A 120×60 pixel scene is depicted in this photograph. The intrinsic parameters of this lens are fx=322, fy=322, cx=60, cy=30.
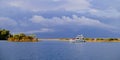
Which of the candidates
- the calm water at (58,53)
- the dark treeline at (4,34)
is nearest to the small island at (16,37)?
the dark treeline at (4,34)

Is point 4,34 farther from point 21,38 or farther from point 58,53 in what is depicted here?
point 58,53

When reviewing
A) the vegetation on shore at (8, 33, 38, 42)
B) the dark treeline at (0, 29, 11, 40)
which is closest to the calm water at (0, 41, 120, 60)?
the vegetation on shore at (8, 33, 38, 42)

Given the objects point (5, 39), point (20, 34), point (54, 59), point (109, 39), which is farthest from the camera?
point (109, 39)

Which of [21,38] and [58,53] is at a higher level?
[21,38]

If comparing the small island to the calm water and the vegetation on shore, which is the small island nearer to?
the vegetation on shore

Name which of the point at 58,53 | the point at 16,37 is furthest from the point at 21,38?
the point at 58,53

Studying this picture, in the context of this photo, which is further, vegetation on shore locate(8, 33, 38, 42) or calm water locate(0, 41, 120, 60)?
vegetation on shore locate(8, 33, 38, 42)

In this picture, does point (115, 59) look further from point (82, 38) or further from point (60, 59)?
point (82, 38)

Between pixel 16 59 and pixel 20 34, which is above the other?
pixel 20 34

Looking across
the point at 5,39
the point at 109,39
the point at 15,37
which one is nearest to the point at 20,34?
the point at 15,37

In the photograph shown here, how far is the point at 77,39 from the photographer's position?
167 metres

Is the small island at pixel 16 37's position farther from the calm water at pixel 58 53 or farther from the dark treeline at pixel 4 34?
the calm water at pixel 58 53

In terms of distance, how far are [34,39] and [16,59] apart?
118 m

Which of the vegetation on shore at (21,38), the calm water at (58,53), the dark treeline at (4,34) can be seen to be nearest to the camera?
the calm water at (58,53)
